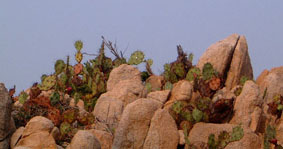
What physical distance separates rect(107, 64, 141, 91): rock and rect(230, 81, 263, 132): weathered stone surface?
380cm

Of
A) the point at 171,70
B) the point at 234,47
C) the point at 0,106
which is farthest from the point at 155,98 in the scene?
the point at 0,106

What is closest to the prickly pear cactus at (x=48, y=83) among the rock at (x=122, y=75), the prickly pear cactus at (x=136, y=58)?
the rock at (x=122, y=75)

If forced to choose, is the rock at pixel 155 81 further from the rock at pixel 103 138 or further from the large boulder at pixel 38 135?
the large boulder at pixel 38 135

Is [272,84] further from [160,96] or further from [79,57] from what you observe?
[79,57]

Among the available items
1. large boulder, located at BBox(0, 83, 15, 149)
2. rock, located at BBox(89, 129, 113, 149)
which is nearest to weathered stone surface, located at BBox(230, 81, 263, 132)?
rock, located at BBox(89, 129, 113, 149)

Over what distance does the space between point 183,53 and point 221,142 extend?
17.0ft

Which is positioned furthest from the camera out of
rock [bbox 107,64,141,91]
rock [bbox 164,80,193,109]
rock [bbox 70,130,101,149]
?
rock [bbox 107,64,141,91]

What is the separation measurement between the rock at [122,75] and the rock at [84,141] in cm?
Answer: 446

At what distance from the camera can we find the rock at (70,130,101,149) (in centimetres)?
1368

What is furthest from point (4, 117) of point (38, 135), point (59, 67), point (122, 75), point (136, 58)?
point (136, 58)

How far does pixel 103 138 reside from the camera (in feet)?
49.0

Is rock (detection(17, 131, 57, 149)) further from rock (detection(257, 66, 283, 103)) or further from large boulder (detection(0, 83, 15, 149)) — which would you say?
rock (detection(257, 66, 283, 103))

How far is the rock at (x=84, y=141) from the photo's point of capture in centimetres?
1368

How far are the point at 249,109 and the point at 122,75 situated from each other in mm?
4650
